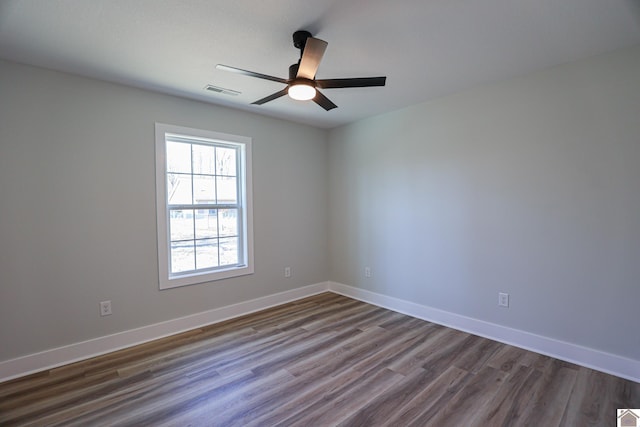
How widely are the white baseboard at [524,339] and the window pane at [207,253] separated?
6.85 feet

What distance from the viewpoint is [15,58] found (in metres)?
2.28

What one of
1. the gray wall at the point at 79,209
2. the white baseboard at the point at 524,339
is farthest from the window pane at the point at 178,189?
the white baseboard at the point at 524,339

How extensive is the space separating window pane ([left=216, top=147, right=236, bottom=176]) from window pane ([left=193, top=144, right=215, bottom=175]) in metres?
0.06

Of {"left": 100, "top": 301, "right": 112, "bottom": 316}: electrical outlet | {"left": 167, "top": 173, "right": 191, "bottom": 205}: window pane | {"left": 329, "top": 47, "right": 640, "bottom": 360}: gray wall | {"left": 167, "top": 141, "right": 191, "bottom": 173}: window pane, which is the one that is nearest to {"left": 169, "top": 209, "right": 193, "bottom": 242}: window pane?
{"left": 167, "top": 173, "right": 191, "bottom": 205}: window pane

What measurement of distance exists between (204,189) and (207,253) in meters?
0.74

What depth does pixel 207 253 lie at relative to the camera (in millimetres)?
3479

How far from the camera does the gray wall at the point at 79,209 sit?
Answer: 2.35 metres

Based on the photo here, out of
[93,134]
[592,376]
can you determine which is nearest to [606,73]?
[592,376]

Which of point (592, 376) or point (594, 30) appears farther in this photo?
point (592, 376)

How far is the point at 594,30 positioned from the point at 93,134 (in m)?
3.98

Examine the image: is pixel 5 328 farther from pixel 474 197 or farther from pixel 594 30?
pixel 594 30

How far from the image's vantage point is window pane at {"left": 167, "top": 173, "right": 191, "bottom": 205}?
126 inches

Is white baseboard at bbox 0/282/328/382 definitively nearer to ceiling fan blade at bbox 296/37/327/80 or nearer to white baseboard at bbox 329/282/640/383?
white baseboard at bbox 329/282/640/383

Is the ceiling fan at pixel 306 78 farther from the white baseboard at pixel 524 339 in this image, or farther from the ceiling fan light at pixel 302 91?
the white baseboard at pixel 524 339
